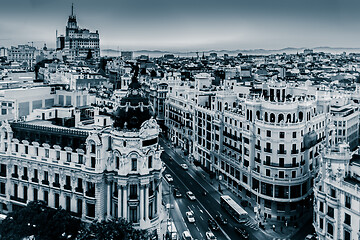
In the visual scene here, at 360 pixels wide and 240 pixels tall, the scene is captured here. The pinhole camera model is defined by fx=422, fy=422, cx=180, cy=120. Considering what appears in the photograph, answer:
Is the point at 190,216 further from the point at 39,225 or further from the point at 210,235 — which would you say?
the point at 39,225

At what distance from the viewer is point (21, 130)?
84375mm

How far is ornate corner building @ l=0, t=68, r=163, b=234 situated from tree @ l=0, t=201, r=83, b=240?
4.60m

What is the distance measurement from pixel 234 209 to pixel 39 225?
1631 inches

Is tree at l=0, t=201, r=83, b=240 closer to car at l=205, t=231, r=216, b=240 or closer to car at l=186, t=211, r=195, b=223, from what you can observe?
car at l=205, t=231, r=216, b=240

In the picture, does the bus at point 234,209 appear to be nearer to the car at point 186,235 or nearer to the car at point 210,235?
the car at point 210,235

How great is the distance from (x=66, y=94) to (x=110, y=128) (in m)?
45.4

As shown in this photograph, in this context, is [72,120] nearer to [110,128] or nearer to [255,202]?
[110,128]

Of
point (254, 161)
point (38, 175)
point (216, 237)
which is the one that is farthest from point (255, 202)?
point (38, 175)

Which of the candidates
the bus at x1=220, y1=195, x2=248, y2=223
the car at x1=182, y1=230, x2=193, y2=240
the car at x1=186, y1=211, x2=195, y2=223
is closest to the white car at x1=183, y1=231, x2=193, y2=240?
the car at x1=182, y1=230, x2=193, y2=240

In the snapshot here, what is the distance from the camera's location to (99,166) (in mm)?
73875

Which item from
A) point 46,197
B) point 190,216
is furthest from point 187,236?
point 46,197

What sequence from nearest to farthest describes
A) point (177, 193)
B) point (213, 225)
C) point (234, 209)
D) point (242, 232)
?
point (242, 232)
point (213, 225)
point (234, 209)
point (177, 193)

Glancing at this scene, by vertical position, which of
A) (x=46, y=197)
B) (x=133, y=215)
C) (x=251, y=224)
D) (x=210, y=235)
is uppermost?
(x=46, y=197)

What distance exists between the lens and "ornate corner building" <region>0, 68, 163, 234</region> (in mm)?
72750
